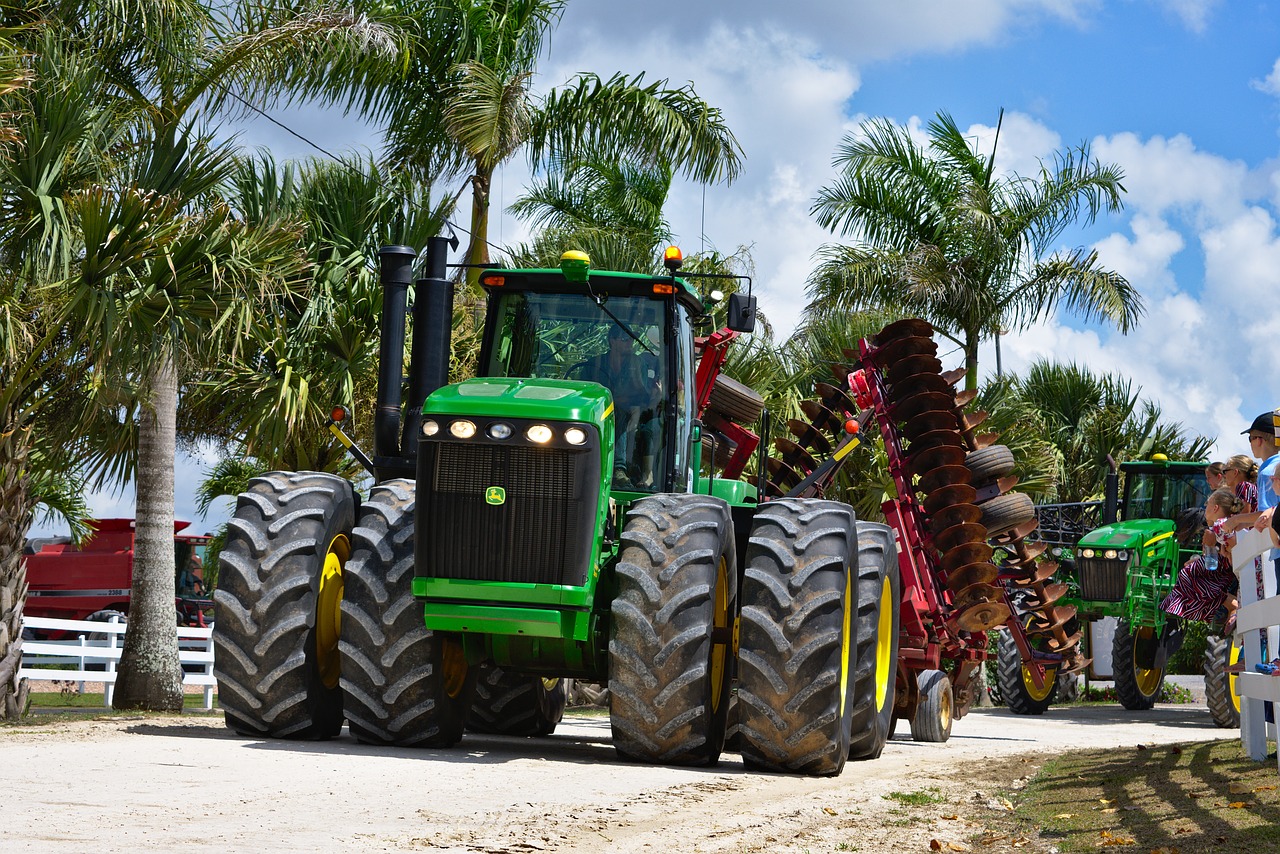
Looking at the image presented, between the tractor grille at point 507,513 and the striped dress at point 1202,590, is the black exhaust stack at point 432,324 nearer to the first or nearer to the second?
the tractor grille at point 507,513

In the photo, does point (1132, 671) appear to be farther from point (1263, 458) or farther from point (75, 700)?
point (75, 700)

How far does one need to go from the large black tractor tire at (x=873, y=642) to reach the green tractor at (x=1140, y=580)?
610cm

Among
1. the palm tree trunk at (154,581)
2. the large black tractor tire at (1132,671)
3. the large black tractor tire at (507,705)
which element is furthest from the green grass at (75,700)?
the large black tractor tire at (1132,671)

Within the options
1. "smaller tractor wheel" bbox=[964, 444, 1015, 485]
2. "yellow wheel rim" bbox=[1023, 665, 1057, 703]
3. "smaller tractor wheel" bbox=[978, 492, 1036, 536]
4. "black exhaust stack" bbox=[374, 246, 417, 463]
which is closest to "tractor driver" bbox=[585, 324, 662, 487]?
"black exhaust stack" bbox=[374, 246, 417, 463]

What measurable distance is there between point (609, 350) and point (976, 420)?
20.1 feet

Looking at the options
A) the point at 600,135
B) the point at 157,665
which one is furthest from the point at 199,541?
the point at 157,665

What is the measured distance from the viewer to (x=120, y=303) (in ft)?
35.2

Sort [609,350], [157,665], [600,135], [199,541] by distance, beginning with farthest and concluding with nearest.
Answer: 1. [199,541]
2. [600,135]
3. [157,665]
4. [609,350]

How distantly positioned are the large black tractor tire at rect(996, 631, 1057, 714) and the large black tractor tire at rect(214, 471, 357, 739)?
10833 mm

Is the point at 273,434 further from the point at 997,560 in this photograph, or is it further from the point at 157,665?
the point at 997,560

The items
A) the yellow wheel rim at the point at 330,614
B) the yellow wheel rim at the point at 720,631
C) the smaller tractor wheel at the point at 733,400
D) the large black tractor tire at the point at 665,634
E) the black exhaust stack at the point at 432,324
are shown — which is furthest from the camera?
the smaller tractor wheel at the point at 733,400

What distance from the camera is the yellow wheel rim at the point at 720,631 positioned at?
8867 mm

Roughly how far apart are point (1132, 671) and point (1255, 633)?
34.3 feet

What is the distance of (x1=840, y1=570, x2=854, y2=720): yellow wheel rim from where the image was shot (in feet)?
28.1
